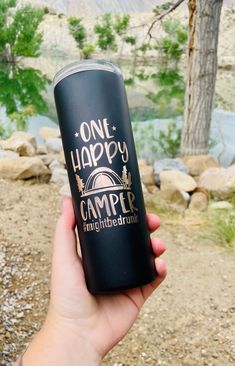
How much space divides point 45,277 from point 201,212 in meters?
1.58

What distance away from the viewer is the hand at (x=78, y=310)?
3.71ft

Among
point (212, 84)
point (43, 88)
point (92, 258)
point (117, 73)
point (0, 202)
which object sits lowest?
point (43, 88)

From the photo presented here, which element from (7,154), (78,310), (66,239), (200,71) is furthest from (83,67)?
(7,154)

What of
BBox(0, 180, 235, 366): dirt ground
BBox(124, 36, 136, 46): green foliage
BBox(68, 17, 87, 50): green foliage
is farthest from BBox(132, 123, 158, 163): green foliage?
BBox(68, 17, 87, 50): green foliage

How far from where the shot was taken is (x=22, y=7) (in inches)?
969

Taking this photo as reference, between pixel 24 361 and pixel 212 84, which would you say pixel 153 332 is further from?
pixel 212 84

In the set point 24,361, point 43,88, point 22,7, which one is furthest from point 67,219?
point 22,7

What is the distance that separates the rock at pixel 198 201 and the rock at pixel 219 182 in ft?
0.35

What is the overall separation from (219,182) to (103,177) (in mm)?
3188

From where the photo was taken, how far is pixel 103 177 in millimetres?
1021

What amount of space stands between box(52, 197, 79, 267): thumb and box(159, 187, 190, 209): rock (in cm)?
270

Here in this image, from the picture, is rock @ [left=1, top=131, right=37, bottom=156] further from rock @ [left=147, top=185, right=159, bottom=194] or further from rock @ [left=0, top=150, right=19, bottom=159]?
rock @ [left=147, top=185, right=159, bottom=194]

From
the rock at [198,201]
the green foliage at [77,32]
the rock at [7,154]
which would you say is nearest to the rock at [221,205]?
the rock at [198,201]

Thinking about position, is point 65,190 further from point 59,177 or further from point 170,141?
point 170,141
